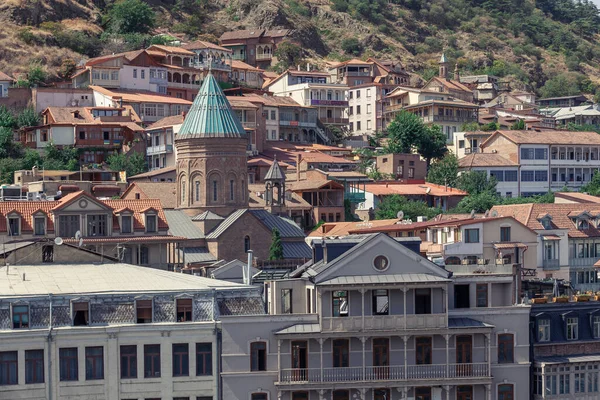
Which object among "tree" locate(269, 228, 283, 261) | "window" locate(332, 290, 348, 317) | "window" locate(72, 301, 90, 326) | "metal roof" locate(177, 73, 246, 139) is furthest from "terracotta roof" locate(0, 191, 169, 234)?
"window" locate(332, 290, 348, 317)

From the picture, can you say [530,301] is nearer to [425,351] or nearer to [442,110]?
[425,351]

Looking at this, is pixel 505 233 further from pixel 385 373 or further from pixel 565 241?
pixel 385 373

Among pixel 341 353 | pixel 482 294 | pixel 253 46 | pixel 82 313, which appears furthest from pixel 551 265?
pixel 253 46

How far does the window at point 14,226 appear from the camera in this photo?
275 feet

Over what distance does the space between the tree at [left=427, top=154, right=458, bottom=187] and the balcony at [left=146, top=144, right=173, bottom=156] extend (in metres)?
22.6

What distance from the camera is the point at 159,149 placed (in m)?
131

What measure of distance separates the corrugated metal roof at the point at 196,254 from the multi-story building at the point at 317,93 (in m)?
58.7

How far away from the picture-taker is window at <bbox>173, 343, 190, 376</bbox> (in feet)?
196

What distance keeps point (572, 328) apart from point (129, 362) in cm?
1807

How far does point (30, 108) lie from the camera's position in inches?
5404

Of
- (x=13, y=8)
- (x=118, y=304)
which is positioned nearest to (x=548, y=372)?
(x=118, y=304)

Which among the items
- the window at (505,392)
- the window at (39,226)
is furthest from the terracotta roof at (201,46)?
the window at (505,392)

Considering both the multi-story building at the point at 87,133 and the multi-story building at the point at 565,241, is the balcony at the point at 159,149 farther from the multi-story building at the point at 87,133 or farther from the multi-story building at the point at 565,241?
the multi-story building at the point at 565,241

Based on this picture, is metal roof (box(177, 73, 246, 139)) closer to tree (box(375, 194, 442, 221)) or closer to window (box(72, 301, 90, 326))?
tree (box(375, 194, 442, 221))
